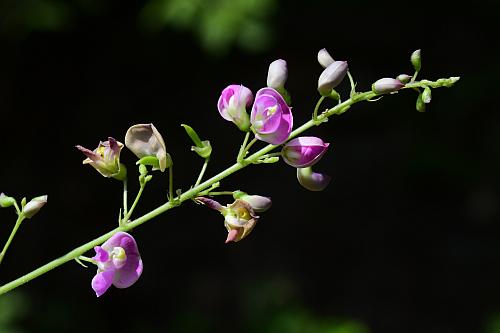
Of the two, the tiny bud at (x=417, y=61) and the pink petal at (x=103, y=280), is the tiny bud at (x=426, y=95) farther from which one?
the pink petal at (x=103, y=280)

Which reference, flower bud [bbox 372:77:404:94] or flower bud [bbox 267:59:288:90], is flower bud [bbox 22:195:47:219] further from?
flower bud [bbox 372:77:404:94]

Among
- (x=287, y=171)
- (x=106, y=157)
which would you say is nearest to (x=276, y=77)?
(x=106, y=157)

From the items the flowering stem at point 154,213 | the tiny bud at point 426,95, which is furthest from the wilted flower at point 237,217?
the tiny bud at point 426,95

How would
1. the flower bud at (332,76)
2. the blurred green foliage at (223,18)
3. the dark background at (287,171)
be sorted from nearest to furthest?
the flower bud at (332,76), the blurred green foliage at (223,18), the dark background at (287,171)

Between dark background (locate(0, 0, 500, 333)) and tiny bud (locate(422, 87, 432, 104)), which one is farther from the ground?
tiny bud (locate(422, 87, 432, 104))

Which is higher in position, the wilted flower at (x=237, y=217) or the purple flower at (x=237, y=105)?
the purple flower at (x=237, y=105)

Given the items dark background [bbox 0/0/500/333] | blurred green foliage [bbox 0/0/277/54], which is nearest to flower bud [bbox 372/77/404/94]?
blurred green foliage [bbox 0/0/277/54]
